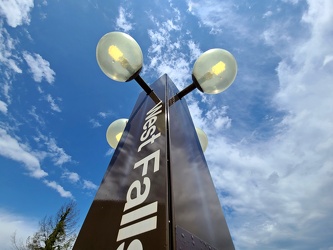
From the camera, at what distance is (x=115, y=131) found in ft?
10.6

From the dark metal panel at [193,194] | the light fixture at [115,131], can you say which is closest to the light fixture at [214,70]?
the dark metal panel at [193,194]

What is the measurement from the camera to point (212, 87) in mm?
2416

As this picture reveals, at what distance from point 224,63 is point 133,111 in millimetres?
1183

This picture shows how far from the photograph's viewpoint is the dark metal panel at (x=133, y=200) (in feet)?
3.63

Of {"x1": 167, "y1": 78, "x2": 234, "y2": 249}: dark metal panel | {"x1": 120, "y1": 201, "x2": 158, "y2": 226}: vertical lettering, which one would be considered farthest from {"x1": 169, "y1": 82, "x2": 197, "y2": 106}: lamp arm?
{"x1": 120, "y1": 201, "x2": 158, "y2": 226}: vertical lettering

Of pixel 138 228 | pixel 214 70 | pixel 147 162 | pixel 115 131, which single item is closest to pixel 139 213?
pixel 138 228

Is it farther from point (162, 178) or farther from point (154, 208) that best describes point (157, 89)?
point (154, 208)

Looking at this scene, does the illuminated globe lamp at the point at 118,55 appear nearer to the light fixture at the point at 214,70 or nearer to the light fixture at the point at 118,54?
the light fixture at the point at 118,54

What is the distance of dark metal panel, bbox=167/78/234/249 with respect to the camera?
4.07 feet

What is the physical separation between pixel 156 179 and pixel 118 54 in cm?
148

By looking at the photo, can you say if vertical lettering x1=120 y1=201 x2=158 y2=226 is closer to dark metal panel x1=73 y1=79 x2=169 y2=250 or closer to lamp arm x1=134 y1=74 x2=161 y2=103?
dark metal panel x1=73 y1=79 x2=169 y2=250

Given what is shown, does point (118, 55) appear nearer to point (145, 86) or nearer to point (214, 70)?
point (145, 86)

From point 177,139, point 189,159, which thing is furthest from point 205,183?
point 177,139

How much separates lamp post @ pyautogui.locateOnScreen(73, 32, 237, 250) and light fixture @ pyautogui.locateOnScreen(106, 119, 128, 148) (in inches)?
31.4
